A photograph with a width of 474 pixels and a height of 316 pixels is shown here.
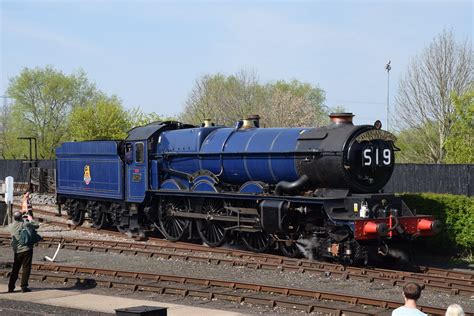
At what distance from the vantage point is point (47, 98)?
61.3 meters

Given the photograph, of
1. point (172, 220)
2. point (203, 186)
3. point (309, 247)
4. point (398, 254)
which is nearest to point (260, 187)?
point (309, 247)

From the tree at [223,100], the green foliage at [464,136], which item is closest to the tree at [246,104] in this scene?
the tree at [223,100]

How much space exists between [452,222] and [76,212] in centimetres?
1364

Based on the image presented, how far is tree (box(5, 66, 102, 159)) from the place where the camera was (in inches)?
2363

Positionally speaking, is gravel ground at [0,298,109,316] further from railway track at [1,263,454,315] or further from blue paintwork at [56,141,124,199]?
blue paintwork at [56,141,124,199]

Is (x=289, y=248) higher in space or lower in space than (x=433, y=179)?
lower

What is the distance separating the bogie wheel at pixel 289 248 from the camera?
16527 millimetres

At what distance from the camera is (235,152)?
17.7m

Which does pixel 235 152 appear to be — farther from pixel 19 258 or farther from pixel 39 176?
pixel 39 176

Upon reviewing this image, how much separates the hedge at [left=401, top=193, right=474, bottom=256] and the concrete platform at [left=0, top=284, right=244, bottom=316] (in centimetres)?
859

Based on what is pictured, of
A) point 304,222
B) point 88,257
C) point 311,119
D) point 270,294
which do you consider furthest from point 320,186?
point 311,119

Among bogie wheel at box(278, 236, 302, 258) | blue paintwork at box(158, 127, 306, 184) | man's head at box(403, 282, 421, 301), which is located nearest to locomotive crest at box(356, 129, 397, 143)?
blue paintwork at box(158, 127, 306, 184)

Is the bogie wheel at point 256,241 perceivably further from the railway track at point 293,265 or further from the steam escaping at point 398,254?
the steam escaping at point 398,254

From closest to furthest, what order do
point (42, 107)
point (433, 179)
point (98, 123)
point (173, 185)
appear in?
point (173, 185), point (433, 179), point (98, 123), point (42, 107)
